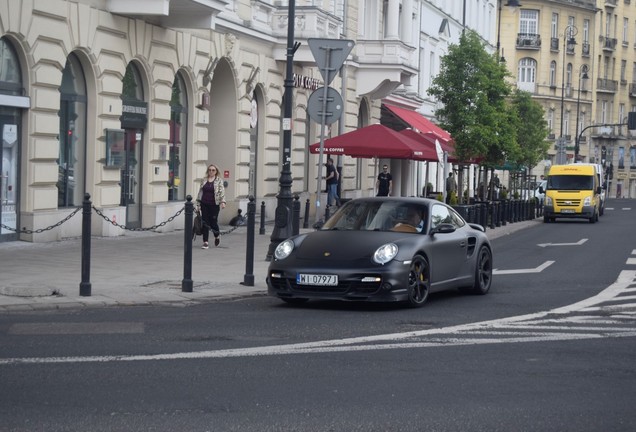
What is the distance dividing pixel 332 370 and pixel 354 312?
463 centimetres

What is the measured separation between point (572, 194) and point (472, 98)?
11.4 metres

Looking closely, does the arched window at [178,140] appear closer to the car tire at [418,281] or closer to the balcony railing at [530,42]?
the car tire at [418,281]

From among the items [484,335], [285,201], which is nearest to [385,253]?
[484,335]

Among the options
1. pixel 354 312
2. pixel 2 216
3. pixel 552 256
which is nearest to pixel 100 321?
pixel 354 312

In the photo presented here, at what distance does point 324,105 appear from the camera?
68.4 ft

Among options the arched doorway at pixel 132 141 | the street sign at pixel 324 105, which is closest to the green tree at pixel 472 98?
the arched doorway at pixel 132 141

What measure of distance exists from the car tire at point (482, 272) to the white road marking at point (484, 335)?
1632 mm

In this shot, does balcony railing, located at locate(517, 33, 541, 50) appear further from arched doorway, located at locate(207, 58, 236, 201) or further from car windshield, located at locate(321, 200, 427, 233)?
car windshield, located at locate(321, 200, 427, 233)

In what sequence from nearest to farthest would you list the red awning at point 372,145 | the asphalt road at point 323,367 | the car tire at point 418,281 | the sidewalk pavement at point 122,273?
the asphalt road at point 323,367, the sidewalk pavement at point 122,273, the car tire at point 418,281, the red awning at point 372,145

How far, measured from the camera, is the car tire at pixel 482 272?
16.7m

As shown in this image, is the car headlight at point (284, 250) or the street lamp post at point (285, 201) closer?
the car headlight at point (284, 250)

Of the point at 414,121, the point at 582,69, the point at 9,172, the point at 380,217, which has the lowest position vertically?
the point at 380,217

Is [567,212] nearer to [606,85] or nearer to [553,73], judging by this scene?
[553,73]

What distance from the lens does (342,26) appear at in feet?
131
